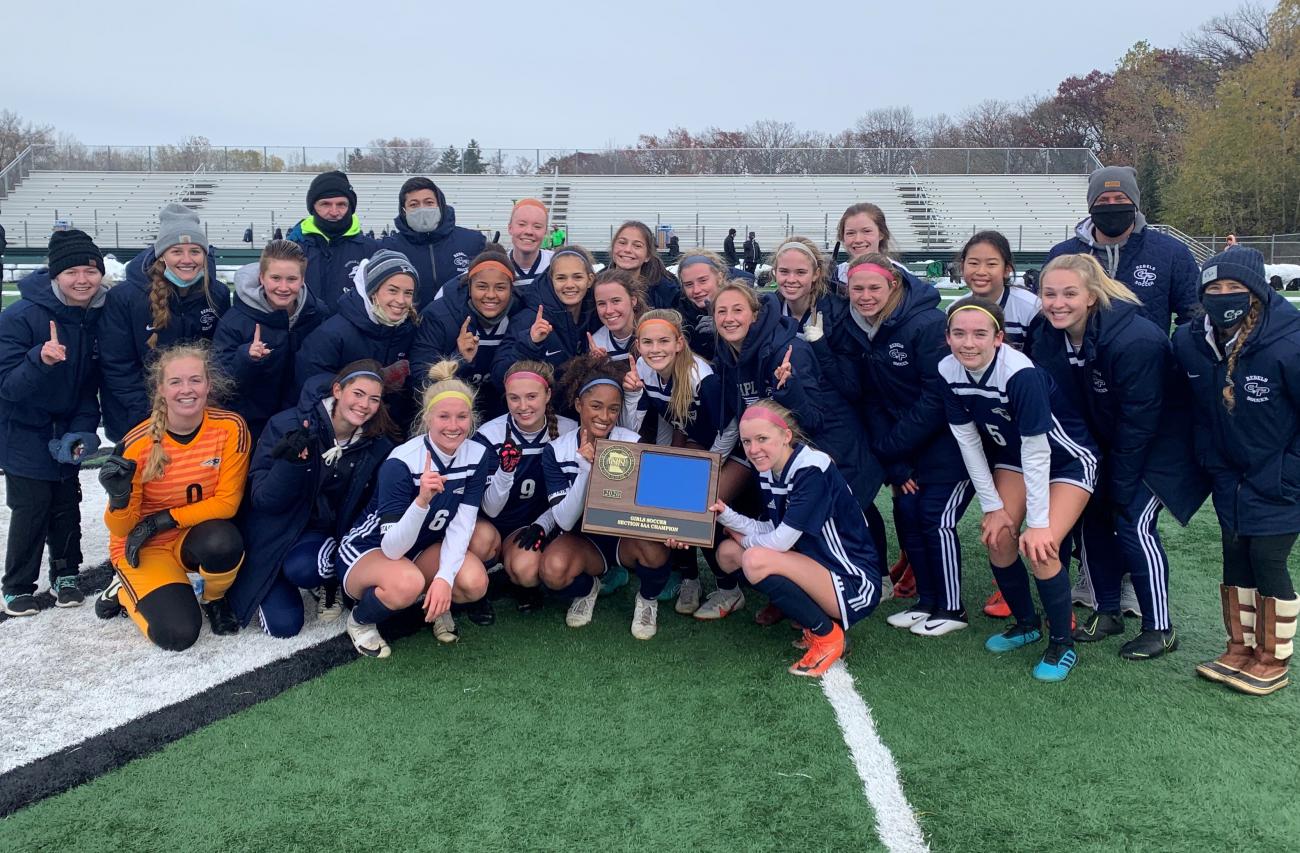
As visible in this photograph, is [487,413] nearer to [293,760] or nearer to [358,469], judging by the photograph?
[358,469]

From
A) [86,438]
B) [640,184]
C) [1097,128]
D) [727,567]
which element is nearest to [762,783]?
[727,567]

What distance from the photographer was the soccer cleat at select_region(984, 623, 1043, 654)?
411 centimetres

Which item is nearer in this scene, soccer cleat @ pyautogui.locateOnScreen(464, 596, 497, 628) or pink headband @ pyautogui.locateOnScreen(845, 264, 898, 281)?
pink headband @ pyautogui.locateOnScreen(845, 264, 898, 281)

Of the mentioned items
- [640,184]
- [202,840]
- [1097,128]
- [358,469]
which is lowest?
[202,840]

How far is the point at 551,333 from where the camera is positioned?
4754 mm

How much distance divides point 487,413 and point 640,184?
35077 millimetres

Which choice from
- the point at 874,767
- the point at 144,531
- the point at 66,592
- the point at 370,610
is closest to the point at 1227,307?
the point at 874,767

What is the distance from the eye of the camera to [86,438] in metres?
4.34

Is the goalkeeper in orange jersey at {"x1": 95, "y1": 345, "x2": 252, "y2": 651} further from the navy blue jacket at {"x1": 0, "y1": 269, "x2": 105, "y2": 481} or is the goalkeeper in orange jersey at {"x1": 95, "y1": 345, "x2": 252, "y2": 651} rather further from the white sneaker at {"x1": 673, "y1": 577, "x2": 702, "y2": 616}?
the white sneaker at {"x1": 673, "y1": 577, "x2": 702, "y2": 616}

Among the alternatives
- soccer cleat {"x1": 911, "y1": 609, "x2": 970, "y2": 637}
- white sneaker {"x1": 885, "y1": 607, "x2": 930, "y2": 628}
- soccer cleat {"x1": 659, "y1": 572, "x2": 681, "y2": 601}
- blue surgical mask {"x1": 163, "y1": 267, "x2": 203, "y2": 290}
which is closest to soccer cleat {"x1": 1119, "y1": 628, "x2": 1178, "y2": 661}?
soccer cleat {"x1": 911, "y1": 609, "x2": 970, "y2": 637}

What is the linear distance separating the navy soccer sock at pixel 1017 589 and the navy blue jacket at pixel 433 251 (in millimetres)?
3414

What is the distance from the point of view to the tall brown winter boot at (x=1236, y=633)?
12.4ft

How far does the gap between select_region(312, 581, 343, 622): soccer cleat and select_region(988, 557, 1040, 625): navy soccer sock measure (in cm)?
294

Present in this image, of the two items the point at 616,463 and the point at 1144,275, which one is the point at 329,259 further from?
the point at 1144,275
